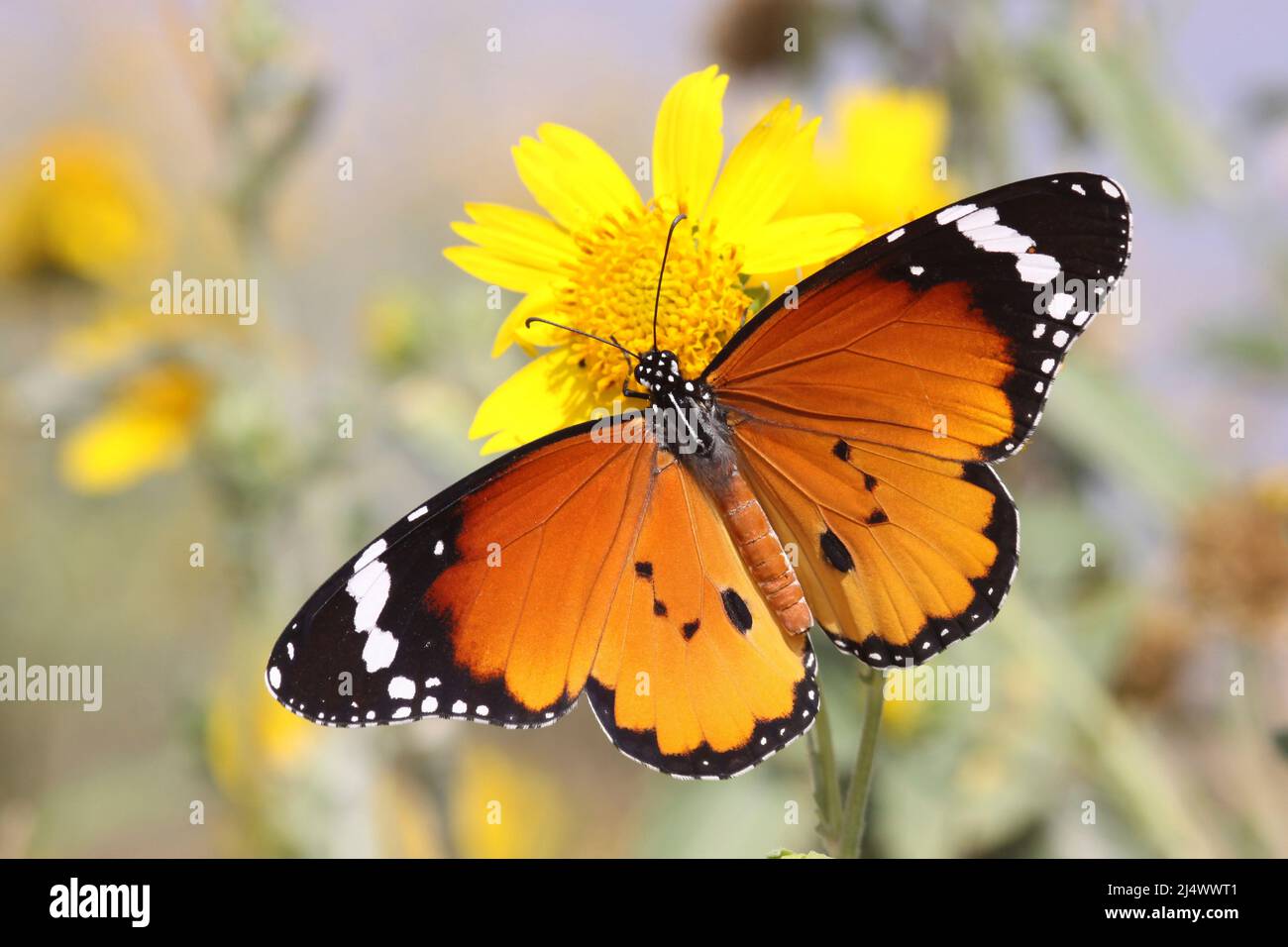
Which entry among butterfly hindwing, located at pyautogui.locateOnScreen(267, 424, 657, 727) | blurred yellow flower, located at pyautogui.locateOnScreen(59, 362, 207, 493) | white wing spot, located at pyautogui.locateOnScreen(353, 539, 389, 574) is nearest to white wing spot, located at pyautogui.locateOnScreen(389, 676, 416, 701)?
butterfly hindwing, located at pyautogui.locateOnScreen(267, 424, 657, 727)

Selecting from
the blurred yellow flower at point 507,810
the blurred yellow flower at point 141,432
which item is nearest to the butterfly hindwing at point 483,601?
the blurred yellow flower at point 141,432

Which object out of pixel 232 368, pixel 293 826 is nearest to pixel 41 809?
pixel 293 826

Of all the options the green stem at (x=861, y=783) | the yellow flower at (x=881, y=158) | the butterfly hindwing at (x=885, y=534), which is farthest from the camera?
the yellow flower at (x=881, y=158)

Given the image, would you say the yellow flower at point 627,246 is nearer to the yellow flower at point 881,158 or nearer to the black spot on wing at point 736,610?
the black spot on wing at point 736,610

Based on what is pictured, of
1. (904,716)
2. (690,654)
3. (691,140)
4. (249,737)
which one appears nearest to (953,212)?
(691,140)

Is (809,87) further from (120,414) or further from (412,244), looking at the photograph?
(412,244)

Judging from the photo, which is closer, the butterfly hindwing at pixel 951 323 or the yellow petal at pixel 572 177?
the butterfly hindwing at pixel 951 323
